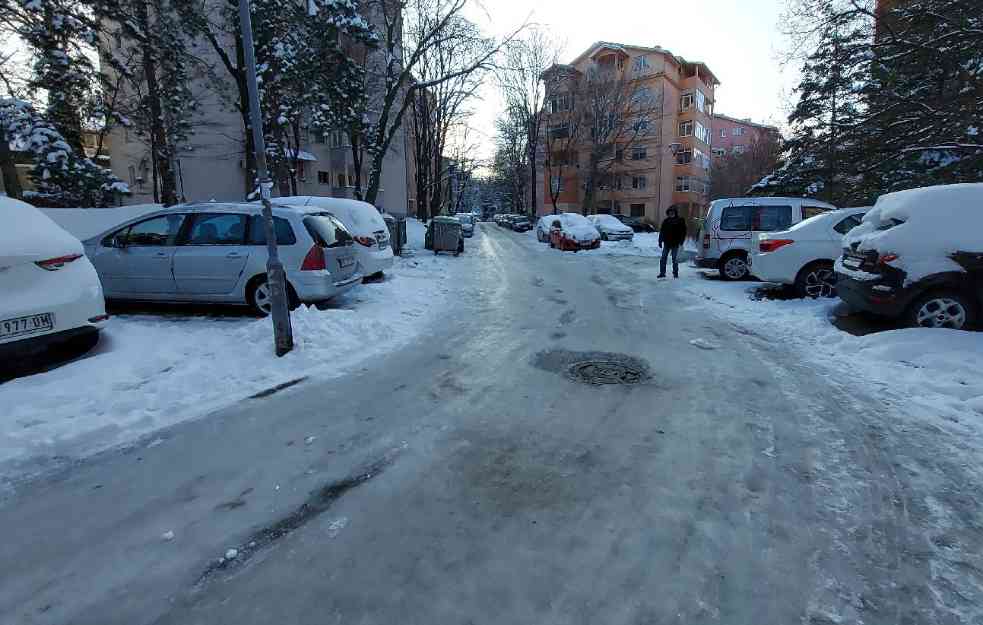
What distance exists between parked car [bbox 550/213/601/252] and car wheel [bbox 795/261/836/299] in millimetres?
13126

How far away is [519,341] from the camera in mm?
6664

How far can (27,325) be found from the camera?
14.9ft

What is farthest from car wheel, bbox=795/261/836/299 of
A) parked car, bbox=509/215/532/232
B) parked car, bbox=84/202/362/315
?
parked car, bbox=509/215/532/232

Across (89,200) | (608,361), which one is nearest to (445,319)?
(608,361)

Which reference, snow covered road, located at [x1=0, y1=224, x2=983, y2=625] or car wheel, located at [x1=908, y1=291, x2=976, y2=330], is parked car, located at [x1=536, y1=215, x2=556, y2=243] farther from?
snow covered road, located at [x1=0, y1=224, x2=983, y2=625]

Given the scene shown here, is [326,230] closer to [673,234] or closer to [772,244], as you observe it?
[772,244]

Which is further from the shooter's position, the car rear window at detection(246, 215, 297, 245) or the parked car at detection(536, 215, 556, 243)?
the parked car at detection(536, 215, 556, 243)

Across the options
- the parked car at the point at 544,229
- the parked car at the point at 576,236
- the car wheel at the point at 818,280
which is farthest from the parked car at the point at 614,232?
the car wheel at the point at 818,280

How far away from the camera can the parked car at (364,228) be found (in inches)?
430

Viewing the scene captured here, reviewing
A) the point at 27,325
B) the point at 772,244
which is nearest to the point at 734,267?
the point at 772,244

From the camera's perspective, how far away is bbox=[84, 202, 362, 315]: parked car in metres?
7.53

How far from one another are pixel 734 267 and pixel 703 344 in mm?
6612

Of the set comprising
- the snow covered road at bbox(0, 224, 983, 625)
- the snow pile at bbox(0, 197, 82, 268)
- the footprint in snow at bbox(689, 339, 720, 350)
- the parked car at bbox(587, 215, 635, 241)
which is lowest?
Result: the snow covered road at bbox(0, 224, 983, 625)

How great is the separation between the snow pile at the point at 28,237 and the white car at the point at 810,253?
1027cm
